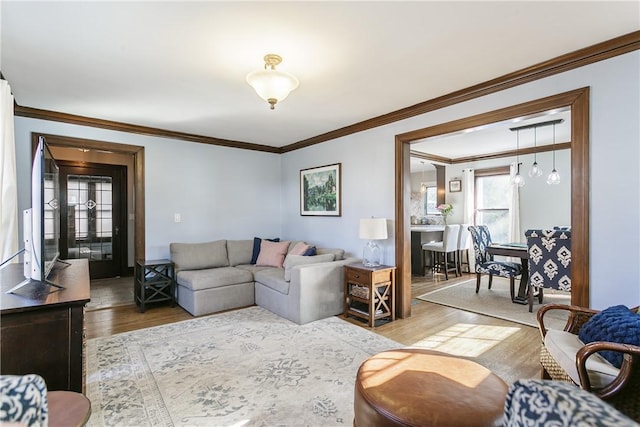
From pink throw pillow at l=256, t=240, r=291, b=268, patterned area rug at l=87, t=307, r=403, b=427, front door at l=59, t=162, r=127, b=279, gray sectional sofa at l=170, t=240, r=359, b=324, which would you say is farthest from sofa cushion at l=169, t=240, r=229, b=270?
front door at l=59, t=162, r=127, b=279

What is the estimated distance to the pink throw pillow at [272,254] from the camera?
15.5ft

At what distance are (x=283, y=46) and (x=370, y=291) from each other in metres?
2.56

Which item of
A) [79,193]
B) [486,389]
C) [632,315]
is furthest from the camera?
[79,193]

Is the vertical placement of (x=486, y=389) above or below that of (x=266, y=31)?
below

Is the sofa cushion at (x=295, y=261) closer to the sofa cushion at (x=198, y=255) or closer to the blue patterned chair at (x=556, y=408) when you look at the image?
the sofa cushion at (x=198, y=255)

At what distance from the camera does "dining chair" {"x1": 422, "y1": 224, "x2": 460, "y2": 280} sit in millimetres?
5977

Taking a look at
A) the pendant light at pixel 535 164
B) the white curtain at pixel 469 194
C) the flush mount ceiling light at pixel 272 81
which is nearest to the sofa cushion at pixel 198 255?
A: the flush mount ceiling light at pixel 272 81

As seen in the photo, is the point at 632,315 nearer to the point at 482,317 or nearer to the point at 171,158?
the point at 482,317

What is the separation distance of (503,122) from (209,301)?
12.4 feet

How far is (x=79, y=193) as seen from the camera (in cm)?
593

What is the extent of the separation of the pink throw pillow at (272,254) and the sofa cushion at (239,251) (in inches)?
10.2

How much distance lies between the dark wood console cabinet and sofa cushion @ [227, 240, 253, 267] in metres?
3.29

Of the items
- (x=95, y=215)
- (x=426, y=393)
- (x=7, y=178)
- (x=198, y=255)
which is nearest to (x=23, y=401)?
(x=426, y=393)

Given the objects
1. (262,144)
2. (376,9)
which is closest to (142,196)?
(262,144)
